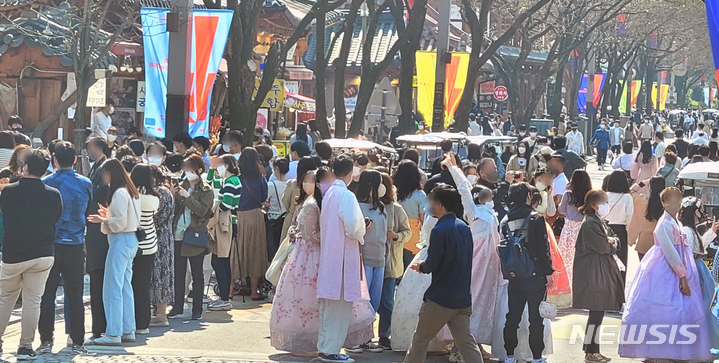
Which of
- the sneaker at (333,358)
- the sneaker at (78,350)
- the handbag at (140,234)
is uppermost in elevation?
the handbag at (140,234)

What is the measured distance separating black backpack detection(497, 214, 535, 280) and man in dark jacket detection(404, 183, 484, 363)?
0.92 metres

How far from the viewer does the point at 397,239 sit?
9609mm

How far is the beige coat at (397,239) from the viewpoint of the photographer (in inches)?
377

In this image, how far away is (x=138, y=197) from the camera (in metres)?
9.11

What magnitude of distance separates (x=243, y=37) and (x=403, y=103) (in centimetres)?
664

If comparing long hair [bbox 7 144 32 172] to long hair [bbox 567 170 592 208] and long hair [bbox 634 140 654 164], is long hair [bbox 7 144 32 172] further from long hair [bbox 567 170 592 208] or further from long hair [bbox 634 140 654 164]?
long hair [bbox 634 140 654 164]

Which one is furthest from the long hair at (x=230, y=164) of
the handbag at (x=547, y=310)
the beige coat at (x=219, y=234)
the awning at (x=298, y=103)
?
the awning at (x=298, y=103)

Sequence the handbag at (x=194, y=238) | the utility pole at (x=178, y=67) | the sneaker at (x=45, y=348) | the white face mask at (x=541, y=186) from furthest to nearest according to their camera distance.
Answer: the utility pole at (x=178, y=67) < the white face mask at (x=541, y=186) < the handbag at (x=194, y=238) < the sneaker at (x=45, y=348)

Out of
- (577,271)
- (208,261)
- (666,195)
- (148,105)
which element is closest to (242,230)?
(208,261)

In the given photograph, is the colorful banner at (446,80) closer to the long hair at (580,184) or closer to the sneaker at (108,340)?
the long hair at (580,184)

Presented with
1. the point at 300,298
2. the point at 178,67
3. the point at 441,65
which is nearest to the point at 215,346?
the point at 300,298

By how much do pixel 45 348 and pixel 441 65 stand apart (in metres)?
14.1

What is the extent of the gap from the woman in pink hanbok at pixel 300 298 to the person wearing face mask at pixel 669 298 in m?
2.42

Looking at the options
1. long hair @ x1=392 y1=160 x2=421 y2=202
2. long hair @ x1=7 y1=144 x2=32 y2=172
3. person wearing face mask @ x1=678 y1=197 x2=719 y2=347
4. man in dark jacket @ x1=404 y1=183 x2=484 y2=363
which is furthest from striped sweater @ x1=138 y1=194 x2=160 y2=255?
person wearing face mask @ x1=678 y1=197 x2=719 y2=347
